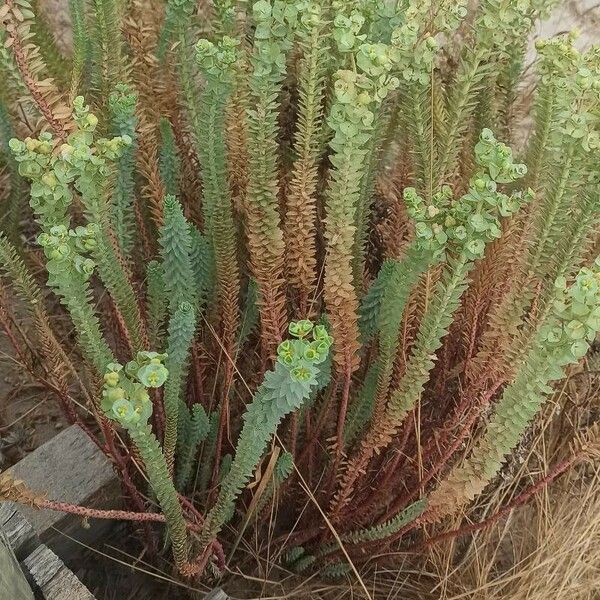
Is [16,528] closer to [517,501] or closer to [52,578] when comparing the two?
[52,578]

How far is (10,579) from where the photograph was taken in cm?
61

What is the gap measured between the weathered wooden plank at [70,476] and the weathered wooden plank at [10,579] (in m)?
0.31

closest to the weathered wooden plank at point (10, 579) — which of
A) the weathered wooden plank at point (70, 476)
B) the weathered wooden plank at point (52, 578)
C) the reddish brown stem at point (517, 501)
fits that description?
the weathered wooden plank at point (52, 578)

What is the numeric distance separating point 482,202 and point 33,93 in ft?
1.70

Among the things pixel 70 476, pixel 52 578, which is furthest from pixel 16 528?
pixel 70 476

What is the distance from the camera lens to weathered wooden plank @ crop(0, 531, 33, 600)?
1.93 feet

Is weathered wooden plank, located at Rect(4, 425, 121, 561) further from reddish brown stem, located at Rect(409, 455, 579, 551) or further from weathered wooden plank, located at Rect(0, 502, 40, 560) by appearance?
reddish brown stem, located at Rect(409, 455, 579, 551)

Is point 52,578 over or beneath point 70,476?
over

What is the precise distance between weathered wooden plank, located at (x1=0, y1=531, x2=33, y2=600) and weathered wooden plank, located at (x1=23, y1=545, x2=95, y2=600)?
4 centimetres

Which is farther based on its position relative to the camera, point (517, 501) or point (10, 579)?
point (517, 501)

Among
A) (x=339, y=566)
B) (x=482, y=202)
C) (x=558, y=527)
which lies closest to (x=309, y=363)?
(x=482, y=202)

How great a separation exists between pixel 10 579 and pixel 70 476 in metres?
0.40

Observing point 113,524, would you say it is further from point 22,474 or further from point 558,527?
point 558,527

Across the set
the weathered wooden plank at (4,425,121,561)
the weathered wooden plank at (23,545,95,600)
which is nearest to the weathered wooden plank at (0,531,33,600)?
the weathered wooden plank at (23,545,95,600)
